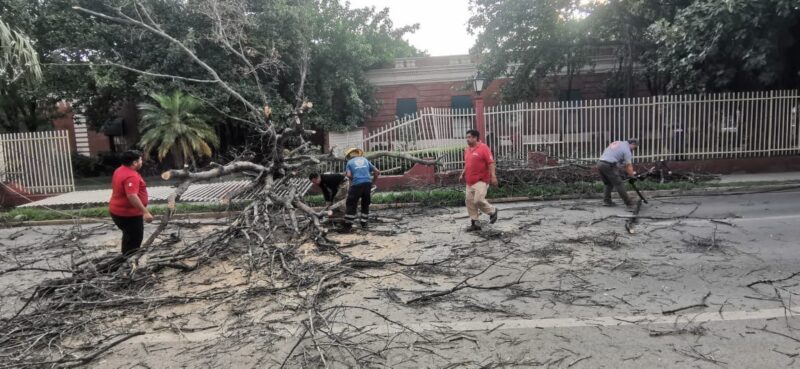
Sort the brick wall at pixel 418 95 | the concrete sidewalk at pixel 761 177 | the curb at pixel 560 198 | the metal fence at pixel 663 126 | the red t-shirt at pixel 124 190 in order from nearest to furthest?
the red t-shirt at pixel 124 190, the curb at pixel 560 198, the concrete sidewalk at pixel 761 177, the metal fence at pixel 663 126, the brick wall at pixel 418 95

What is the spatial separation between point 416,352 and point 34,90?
18705mm

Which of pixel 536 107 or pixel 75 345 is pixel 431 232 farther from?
pixel 536 107

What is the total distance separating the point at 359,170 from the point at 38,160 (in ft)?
36.6

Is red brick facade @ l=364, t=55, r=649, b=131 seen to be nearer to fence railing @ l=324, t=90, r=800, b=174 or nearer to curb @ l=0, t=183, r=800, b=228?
fence railing @ l=324, t=90, r=800, b=174

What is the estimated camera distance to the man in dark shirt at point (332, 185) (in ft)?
27.4

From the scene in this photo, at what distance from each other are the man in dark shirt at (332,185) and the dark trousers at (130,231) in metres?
3.05

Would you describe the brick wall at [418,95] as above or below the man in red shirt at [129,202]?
above

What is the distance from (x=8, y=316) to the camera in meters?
4.75

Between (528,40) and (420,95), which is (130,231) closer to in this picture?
(528,40)

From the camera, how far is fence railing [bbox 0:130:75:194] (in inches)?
522

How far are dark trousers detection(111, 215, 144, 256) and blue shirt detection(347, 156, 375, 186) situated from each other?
124 inches

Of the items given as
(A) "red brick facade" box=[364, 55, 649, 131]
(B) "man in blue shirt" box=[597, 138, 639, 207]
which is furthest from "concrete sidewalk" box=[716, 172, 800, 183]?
(A) "red brick facade" box=[364, 55, 649, 131]

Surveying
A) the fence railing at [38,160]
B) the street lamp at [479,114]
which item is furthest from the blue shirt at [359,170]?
the fence railing at [38,160]

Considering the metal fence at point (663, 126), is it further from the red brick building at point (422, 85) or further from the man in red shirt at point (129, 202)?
the red brick building at point (422, 85)
